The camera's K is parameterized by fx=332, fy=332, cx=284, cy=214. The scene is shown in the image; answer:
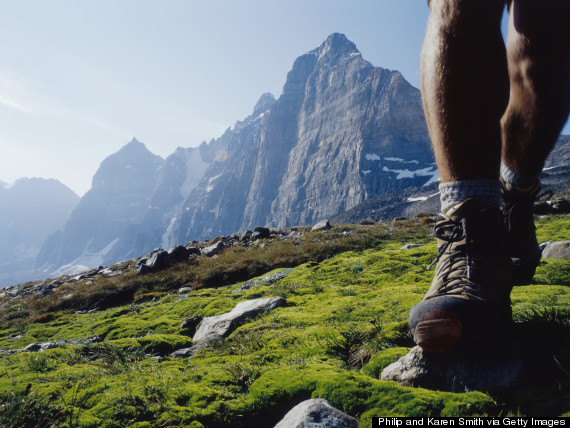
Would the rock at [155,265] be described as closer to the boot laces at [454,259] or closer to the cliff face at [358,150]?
the boot laces at [454,259]

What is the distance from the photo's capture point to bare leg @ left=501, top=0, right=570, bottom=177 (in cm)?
205

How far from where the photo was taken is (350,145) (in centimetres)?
16912

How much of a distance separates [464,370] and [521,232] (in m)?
1.38

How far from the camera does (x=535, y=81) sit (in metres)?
2.33

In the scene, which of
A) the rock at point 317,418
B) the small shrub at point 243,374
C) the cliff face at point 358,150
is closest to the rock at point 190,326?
the small shrub at point 243,374

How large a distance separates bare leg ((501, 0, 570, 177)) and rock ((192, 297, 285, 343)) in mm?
2864

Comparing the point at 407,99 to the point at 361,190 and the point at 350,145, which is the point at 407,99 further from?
the point at 361,190

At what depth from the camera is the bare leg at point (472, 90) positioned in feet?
5.59

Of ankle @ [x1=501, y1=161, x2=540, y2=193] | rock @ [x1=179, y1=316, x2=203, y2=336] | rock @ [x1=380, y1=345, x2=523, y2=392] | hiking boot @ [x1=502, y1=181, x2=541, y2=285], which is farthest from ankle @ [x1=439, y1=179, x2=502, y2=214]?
rock @ [x1=179, y1=316, x2=203, y2=336]

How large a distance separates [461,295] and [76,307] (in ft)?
38.4

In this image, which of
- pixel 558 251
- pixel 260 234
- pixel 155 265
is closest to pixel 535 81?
pixel 558 251

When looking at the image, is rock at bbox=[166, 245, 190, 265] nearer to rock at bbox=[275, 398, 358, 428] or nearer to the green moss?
the green moss

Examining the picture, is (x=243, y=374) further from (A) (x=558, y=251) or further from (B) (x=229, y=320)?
(A) (x=558, y=251)

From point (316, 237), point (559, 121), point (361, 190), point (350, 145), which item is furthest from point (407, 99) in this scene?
point (559, 121)
